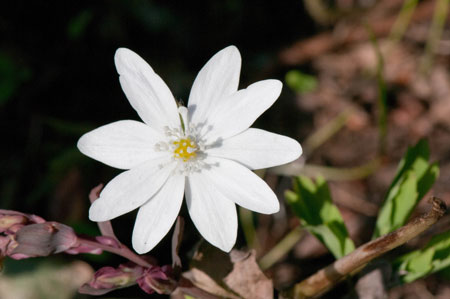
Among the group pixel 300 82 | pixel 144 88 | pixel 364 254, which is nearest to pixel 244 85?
pixel 300 82

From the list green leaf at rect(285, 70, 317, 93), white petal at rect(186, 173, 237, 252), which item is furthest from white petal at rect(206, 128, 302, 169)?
green leaf at rect(285, 70, 317, 93)

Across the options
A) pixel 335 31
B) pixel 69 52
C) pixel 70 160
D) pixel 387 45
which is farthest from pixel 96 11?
pixel 387 45

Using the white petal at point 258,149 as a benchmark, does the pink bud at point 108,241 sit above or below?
below

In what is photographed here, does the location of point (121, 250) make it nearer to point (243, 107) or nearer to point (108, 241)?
point (108, 241)

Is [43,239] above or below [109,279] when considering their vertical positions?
above

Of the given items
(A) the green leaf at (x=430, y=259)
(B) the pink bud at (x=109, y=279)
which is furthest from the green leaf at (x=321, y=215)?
(B) the pink bud at (x=109, y=279)

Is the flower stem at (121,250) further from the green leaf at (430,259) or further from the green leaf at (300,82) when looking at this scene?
the green leaf at (300,82)

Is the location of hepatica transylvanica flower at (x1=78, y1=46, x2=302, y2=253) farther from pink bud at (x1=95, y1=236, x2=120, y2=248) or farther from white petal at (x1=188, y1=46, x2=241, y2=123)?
pink bud at (x1=95, y1=236, x2=120, y2=248)
